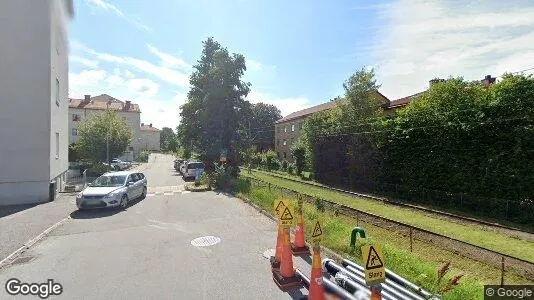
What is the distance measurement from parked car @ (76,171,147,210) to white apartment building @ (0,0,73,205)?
3.38 meters

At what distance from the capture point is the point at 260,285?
584 cm

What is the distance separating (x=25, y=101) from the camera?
15031mm

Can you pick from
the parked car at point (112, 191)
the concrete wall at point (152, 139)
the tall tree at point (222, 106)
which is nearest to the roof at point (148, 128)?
the concrete wall at point (152, 139)

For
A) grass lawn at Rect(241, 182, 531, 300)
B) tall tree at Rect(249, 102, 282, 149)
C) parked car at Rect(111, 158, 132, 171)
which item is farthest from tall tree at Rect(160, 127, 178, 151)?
grass lawn at Rect(241, 182, 531, 300)

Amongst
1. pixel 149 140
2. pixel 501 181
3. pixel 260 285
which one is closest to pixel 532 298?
pixel 260 285

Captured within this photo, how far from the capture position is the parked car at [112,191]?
12.7 meters

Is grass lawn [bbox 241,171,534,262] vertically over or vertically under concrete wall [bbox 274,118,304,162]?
under

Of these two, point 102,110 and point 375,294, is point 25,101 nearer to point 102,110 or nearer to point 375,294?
point 375,294

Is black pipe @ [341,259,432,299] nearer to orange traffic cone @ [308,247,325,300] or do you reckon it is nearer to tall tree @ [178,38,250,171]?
orange traffic cone @ [308,247,325,300]

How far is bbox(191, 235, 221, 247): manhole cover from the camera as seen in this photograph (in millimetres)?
8408

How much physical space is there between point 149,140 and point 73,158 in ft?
214

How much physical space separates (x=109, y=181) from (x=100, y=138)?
20417mm

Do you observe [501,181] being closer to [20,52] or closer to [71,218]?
[71,218]

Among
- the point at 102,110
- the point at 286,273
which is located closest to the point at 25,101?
the point at 286,273
